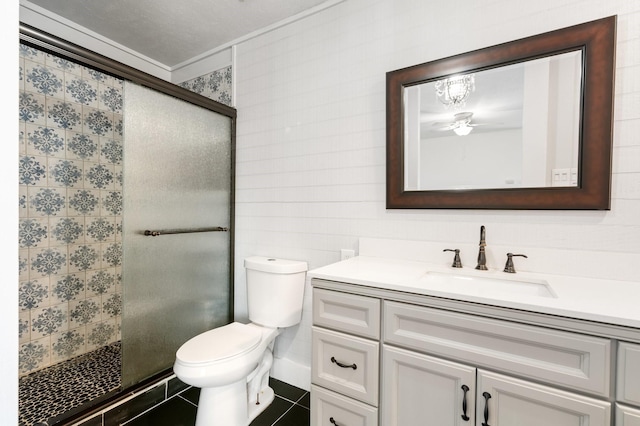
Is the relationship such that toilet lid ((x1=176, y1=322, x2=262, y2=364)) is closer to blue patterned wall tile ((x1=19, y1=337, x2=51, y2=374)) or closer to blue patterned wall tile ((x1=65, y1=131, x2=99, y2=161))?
blue patterned wall tile ((x1=19, y1=337, x2=51, y2=374))

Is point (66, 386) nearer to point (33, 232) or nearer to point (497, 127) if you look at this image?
point (33, 232)

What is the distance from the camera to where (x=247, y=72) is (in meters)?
2.20

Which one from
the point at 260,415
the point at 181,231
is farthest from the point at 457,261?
the point at 181,231

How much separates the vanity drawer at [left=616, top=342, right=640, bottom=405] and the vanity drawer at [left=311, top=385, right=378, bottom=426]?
2.40ft

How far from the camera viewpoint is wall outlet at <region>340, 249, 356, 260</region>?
1740mm

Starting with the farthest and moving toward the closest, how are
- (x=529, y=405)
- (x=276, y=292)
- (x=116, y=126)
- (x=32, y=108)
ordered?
(x=116, y=126) → (x=32, y=108) → (x=276, y=292) → (x=529, y=405)

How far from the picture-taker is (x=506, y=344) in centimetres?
93

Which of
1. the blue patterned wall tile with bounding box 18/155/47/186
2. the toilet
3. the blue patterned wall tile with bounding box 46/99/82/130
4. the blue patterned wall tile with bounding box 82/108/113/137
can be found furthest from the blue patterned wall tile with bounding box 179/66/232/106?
the toilet

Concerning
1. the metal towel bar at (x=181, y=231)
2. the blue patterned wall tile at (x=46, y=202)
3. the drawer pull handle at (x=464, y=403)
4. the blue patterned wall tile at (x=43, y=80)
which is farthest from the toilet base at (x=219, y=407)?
the blue patterned wall tile at (x=43, y=80)

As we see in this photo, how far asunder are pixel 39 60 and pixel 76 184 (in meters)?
0.81

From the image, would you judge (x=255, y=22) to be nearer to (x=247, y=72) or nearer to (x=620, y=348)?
(x=247, y=72)

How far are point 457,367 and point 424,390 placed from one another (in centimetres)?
15

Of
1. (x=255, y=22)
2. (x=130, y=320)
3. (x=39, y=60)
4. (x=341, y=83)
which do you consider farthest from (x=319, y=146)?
(x=39, y=60)

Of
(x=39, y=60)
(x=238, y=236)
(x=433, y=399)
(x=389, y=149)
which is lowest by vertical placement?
(x=433, y=399)
